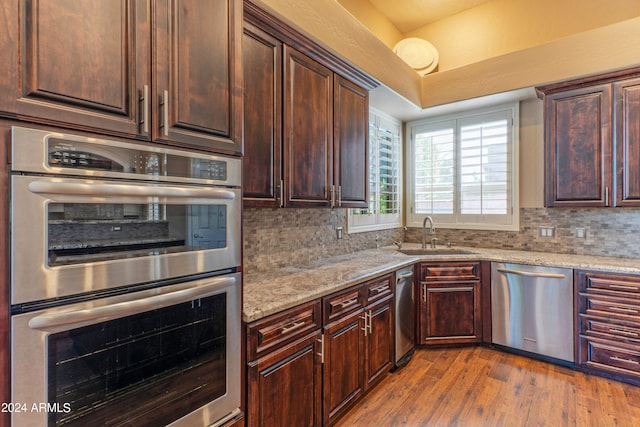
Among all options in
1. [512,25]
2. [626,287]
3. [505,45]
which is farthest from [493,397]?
[512,25]

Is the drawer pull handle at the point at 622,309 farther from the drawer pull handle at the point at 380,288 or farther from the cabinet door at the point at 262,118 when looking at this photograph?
the cabinet door at the point at 262,118

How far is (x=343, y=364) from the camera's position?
6.74 ft

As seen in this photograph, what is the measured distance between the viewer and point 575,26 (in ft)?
10.3

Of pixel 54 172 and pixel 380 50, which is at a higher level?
pixel 380 50

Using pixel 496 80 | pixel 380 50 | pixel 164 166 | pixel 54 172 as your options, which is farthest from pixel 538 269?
pixel 54 172

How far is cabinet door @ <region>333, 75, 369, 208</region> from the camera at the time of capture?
2.46 m

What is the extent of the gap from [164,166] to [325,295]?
3.86 feet

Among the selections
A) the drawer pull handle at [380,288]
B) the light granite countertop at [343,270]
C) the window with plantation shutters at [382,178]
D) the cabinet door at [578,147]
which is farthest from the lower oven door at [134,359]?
the cabinet door at [578,147]

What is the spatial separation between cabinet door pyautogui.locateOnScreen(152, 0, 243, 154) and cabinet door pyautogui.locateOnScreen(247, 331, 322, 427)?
104 cm

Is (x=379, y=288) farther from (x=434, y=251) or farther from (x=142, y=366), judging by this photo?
(x=142, y=366)

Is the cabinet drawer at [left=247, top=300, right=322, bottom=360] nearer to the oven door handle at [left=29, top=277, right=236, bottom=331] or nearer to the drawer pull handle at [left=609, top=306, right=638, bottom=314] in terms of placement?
the oven door handle at [left=29, top=277, right=236, bottom=331]

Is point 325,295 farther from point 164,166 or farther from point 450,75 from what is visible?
point 450,75

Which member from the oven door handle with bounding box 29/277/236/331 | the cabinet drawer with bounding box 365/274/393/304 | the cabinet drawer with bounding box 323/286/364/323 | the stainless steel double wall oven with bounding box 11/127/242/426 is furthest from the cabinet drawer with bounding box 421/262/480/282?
the oven door handle with bounding box 29/277/236/331

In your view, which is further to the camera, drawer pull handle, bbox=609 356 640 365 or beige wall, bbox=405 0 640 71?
beige wall, bbox=405 0 640 71
